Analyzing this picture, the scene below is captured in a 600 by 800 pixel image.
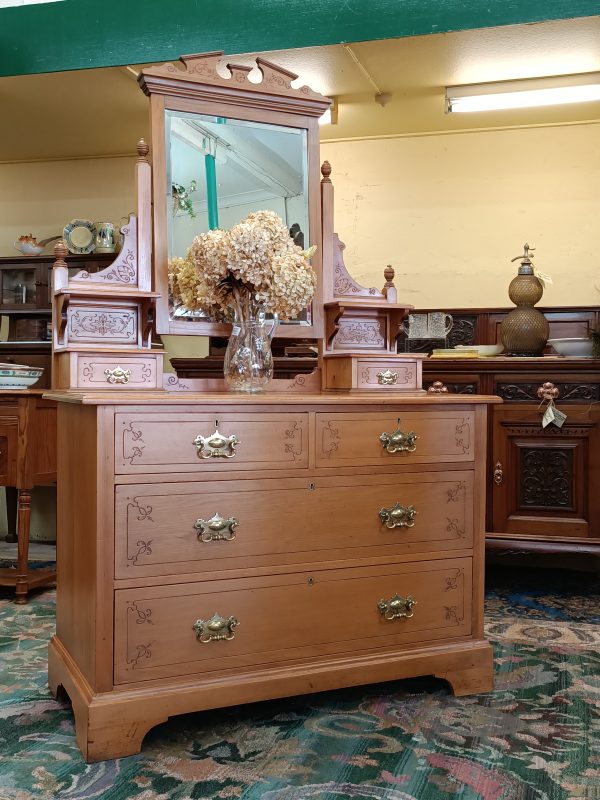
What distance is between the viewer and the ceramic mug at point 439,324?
4691mm

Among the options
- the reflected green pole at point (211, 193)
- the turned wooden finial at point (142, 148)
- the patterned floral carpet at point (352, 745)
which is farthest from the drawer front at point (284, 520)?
the turned wooden finial at point (142, 148)

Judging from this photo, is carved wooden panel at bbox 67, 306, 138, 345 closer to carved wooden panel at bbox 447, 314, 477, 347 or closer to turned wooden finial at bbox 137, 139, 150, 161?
turned wooden finial at bbox 137, 139, 150, 161

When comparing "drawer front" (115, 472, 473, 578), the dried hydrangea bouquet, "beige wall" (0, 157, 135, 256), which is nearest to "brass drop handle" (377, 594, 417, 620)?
"drawer front" (115, 472, 473, 578)

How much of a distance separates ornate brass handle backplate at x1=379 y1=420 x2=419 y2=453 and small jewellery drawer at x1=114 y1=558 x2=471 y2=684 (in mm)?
394

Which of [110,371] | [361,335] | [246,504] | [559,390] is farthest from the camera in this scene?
[559,390]

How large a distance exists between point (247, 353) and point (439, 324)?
224cm

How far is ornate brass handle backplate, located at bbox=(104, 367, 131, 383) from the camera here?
105 inches

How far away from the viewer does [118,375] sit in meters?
2.68

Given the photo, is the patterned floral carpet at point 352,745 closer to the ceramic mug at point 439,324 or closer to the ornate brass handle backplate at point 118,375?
the ornate brass handle backplate at point 118,375

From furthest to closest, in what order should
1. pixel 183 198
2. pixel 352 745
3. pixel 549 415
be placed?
1. pixel 549 415
2. pixel 183 198
3. pixel 352 745

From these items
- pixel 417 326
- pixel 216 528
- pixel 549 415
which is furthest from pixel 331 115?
pixel 216 528

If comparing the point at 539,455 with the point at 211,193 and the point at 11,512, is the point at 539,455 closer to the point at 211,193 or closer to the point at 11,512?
the point at 211,193

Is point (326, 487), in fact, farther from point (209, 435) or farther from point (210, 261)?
point (210, 261)

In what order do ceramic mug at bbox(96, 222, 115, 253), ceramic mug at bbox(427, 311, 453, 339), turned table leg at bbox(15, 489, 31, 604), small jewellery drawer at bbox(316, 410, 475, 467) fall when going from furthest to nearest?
ceramic mug at bbox(96, 222, 115, 253) → ceramic mug at bbox(427, 311, 453, 339) → turned table leg at bbox(15, 489, 31, 604) → small jewellery drawer at bbox(316, 410, 475, 467)
